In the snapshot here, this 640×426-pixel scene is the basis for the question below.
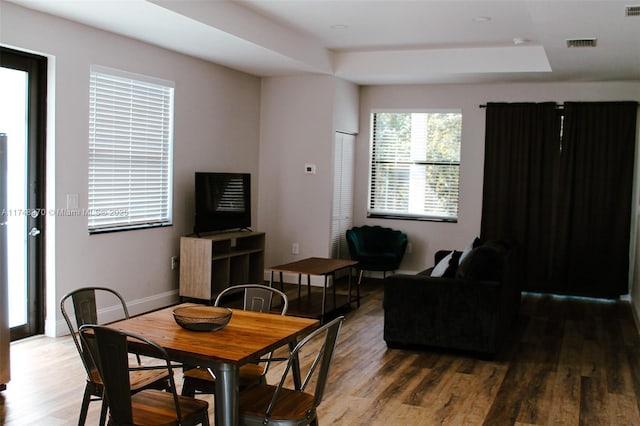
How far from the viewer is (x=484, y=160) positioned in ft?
26.8

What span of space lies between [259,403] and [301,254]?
5315 millimetres

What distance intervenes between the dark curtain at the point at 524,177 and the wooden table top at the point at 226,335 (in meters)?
5.26

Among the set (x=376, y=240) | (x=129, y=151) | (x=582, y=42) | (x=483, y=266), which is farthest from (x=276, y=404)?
(x=376, y=240)

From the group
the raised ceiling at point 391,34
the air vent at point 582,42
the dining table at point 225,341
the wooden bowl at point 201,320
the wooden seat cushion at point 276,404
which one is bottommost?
the wooden seat cushion at point 276,404

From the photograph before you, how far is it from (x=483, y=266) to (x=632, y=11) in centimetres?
204

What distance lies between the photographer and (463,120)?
8.31 m

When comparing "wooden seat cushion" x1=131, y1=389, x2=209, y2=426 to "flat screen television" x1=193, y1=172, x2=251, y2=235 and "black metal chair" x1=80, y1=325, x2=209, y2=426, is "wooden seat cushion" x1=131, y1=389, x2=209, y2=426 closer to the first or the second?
"black metal chair" x1=80, y1=325, x2=209, y2=426

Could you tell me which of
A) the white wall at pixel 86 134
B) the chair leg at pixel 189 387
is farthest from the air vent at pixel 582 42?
the chair leg at pixel 189 387

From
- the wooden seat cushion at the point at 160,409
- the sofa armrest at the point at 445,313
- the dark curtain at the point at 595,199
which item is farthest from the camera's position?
the dark curtain at the point at 595,199

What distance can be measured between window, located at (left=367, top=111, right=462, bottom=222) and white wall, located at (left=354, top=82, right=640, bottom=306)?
0.10 m

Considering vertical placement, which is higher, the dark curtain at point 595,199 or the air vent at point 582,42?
the air vent at point 582,42

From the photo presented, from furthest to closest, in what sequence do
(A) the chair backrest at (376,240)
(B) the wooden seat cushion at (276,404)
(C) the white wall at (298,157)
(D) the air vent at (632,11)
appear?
1. (A) the chair backrest at (376,240)
2. (C) the white wall at (298,157)
3. (D) the air vent at (632,11)
4. (B) the wooden seat cushion at (276,404)

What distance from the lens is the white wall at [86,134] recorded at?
5.25 m

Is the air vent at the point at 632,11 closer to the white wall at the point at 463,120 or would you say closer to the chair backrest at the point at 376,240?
the white wall at the point at 463,120
